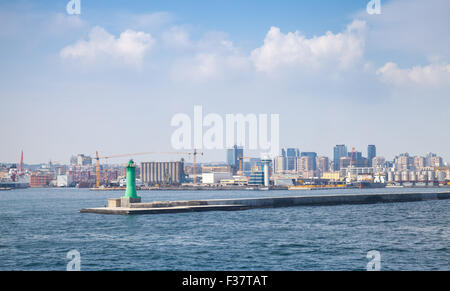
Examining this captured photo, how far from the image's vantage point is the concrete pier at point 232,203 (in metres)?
57.5

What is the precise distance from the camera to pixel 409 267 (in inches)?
945

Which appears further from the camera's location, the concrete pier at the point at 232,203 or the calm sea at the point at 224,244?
the concrete pier at the point at 232,203

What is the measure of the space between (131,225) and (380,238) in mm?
21456

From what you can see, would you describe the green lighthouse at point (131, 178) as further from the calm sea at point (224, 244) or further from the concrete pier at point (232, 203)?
the calm sea at point (224, 244)

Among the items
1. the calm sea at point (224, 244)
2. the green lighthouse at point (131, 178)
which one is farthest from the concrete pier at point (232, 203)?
the calm sea at point (224, 244)

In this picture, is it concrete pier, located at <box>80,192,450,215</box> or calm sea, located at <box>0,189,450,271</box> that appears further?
concrete pier, located at <box>80,192,450,215</box>

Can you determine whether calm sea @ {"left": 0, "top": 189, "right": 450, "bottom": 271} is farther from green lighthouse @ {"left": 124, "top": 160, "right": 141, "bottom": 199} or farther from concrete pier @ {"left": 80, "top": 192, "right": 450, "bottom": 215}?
green lighthouse @ {"left": 124, "top": 160, "right": 141, "bottom": 199}

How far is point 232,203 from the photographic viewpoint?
222 feet

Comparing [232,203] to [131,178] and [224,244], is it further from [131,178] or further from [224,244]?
[224,244]

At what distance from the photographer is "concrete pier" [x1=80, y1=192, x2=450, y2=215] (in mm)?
57500

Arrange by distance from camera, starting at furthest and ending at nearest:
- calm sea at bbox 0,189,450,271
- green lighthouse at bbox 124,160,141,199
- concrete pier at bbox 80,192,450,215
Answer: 1. concrete pier at bbox 80,192,450,215
2. green lighthouse at bbox 124,160,141,199
3. calm sea at bbox 0,189,450,271

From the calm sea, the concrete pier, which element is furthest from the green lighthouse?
the calm sea

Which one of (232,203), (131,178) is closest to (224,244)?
(131,178)
